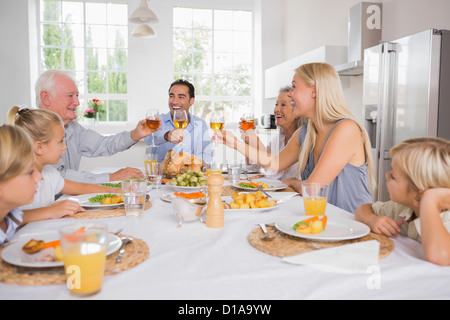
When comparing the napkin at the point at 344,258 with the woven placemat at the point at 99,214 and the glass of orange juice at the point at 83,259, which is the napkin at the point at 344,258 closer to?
→ the glass of orange juice at the point at 83,259

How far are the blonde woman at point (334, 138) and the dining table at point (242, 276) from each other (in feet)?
2.37

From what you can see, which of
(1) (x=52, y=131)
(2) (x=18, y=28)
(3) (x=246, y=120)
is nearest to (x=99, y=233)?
(1) (x=52, y=131)

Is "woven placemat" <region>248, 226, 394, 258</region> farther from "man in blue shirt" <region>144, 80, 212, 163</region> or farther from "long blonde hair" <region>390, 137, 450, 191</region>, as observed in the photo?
"man in blue shirt" <region>144, 80, 212, 163</region>

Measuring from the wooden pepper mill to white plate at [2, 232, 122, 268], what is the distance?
325mm

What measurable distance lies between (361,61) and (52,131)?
2.88m

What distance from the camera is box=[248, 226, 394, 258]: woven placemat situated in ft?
3.05

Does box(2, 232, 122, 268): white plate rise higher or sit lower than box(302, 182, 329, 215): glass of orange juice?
lower

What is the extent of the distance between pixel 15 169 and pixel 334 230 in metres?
0.88

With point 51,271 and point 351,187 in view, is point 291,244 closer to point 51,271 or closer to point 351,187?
point 51,271

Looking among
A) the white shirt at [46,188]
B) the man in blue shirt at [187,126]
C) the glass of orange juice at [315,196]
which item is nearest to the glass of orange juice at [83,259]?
the glass of orange juice at [315,196]

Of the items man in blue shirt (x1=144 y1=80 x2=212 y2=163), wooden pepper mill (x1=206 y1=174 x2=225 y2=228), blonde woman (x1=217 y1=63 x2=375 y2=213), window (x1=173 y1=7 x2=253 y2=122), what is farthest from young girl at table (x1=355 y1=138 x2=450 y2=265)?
window (x1=173 y1=7 x2=253 y2=122)

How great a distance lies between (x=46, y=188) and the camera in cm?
157

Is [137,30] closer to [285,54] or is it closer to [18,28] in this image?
[18,28]

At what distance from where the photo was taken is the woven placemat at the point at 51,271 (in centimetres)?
74
